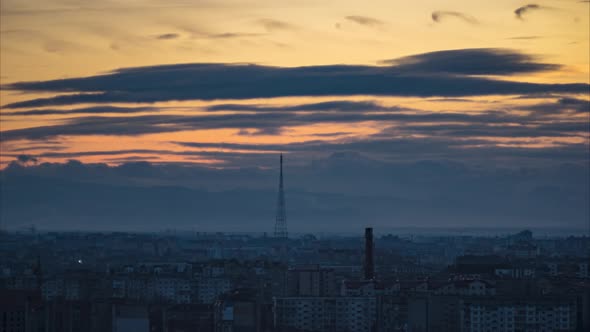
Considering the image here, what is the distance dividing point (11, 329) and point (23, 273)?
31038 millimetres

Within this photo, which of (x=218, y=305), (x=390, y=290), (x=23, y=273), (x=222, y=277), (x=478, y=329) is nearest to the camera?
(x=478, y=329)

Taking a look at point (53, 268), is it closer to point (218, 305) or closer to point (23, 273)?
point (23, 273)

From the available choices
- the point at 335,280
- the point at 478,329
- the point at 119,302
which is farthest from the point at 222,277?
the point at 478,329

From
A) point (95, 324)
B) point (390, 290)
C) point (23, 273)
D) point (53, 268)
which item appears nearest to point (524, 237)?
point (53, 268)

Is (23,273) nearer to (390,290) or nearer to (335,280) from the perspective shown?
(335,280)

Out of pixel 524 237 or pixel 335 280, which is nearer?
pixel 335 280

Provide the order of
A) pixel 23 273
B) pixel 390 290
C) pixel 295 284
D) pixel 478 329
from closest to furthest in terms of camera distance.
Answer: pixel 478 329
pixel 390 290
pixel 295 284
pixel 23 273

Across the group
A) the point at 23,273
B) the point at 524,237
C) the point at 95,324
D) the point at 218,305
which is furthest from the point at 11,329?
the point at 524,237

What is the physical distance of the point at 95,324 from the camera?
5694 centimetres

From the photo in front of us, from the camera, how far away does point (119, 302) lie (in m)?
59.7

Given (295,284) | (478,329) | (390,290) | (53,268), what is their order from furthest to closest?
(53,268) < (295,284) < (390,290) < (478,329)

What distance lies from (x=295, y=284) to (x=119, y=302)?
15255 millimetres

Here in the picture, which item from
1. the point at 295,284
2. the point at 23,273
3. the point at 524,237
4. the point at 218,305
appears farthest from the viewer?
the point at 524,237

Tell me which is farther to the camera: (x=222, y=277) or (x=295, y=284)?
(x=222, y=277)
